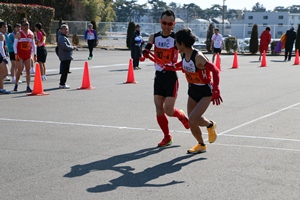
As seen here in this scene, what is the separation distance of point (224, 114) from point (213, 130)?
3.70 meters

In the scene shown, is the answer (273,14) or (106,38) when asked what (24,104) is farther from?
(273,14)

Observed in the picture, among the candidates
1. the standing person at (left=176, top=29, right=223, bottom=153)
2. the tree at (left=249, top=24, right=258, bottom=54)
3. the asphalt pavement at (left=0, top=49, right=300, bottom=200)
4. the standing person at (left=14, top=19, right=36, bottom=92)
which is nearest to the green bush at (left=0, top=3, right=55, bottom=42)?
the tree at (left=249, top=24, right=258, bottom=54)

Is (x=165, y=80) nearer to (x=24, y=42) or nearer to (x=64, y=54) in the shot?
(x=24, y=42)

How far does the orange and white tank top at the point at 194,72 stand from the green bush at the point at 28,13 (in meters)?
34.6

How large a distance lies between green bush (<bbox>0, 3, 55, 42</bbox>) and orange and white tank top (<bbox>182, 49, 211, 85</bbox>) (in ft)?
113

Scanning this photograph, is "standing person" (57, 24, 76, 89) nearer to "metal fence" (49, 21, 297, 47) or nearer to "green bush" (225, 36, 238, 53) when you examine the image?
"green bush" (225, 36, 238, 53)

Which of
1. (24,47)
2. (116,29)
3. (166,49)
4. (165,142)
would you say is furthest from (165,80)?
(116,29)

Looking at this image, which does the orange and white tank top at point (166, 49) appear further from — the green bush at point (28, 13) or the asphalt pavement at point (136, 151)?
the green bush at point (28, 13)

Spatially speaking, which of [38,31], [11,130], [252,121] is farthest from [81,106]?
[38,31]

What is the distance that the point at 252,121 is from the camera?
35.3 feet

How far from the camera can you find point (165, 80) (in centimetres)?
845

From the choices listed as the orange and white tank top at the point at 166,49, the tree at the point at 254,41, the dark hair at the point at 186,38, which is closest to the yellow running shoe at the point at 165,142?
the orange and white tank top at the point at 166,49

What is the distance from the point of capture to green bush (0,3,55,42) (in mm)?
41656

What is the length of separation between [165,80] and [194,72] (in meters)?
0.81
